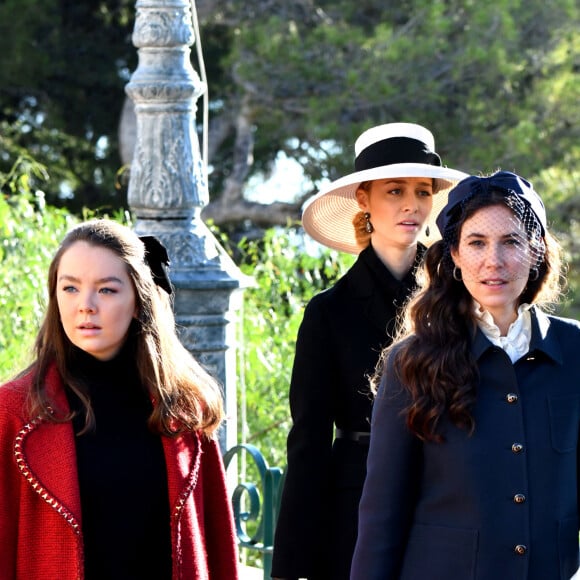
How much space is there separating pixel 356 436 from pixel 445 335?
2.94 feet

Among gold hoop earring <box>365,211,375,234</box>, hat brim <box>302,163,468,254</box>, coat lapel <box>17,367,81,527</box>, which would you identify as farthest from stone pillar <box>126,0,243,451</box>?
coat lapel <box>17,367,81,527</box>

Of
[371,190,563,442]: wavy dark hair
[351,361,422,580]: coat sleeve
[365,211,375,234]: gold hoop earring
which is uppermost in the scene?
[365,211,375,234]: gold hoop earring

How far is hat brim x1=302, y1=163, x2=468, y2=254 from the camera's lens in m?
4.05

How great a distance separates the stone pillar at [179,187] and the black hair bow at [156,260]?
1.68m

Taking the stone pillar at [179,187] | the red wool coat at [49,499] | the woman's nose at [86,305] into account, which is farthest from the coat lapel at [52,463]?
the stone pillar at [179,187]

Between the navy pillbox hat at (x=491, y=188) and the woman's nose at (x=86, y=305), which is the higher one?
the navy pillbox hat at (x=491, y=188)

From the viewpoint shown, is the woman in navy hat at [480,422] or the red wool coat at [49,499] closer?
the woman in navy hat at [480,422]

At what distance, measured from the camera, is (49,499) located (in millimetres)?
3098

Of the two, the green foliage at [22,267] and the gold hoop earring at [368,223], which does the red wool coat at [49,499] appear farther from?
the green foliage at [22,267]

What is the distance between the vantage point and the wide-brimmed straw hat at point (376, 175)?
4.07 metres

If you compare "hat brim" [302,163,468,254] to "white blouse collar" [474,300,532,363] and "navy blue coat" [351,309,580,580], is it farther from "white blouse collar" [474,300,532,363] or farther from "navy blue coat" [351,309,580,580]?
"navy blue coat" [351,309,580,580]

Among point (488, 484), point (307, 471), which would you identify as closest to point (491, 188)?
point (488, 484)

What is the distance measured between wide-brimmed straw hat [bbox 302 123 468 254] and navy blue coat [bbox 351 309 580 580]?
44.4 inches

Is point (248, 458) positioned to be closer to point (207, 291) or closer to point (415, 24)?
point (207, 291)
